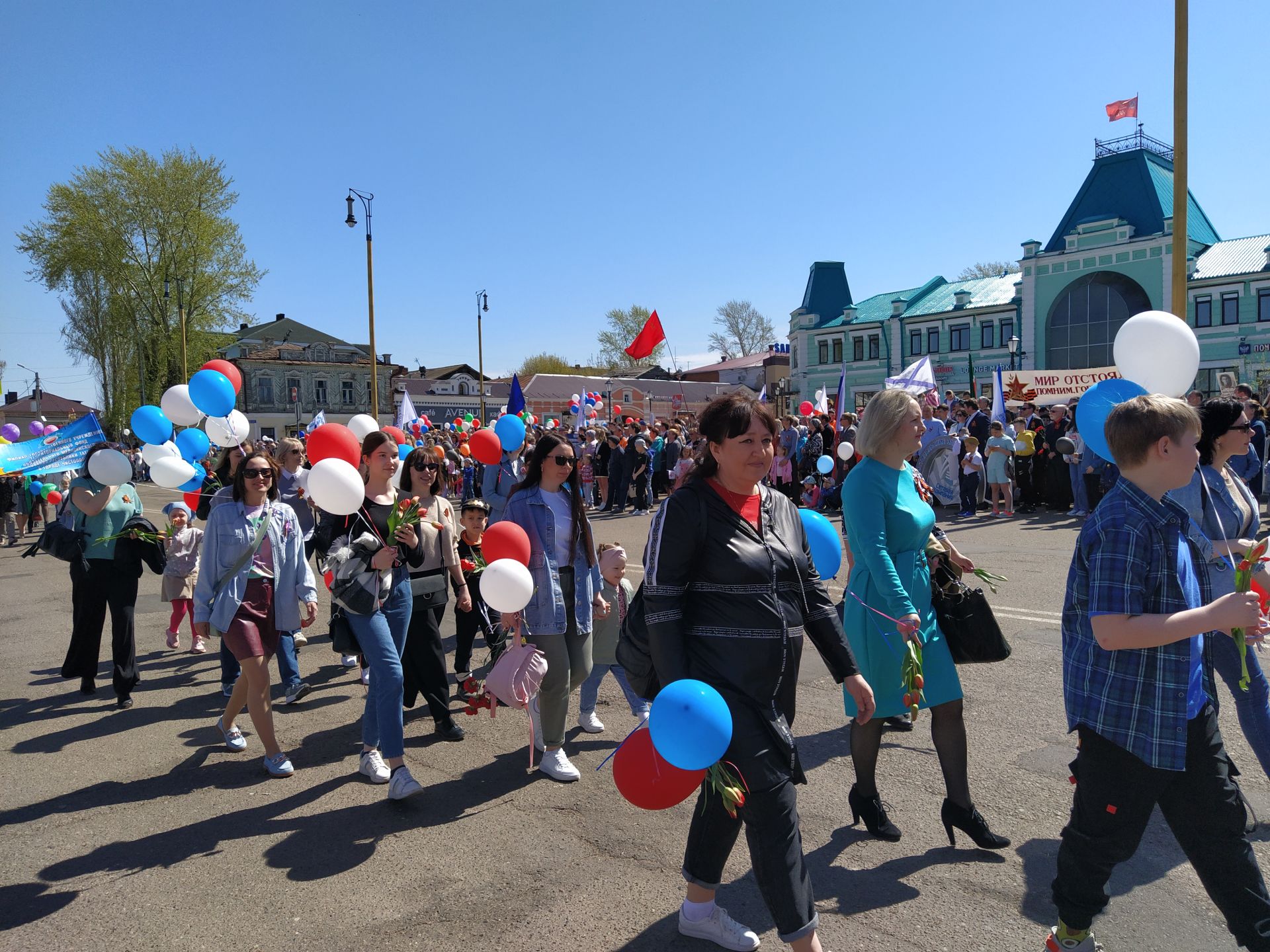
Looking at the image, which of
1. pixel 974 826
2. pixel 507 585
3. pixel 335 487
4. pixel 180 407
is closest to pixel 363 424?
pixel 180 407

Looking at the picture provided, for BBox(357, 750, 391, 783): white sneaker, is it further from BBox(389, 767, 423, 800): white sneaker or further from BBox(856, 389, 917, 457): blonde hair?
BBox(856, 389, 917, 457): blonde hair

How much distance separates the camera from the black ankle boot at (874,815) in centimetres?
362

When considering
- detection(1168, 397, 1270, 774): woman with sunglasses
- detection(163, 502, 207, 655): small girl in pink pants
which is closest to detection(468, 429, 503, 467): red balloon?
detection(163, 502, 207, 655): small girl in pink pants

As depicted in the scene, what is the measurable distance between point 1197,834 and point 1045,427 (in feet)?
46.3

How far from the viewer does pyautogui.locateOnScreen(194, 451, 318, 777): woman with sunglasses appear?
183 inches

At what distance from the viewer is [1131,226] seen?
40.4 metres

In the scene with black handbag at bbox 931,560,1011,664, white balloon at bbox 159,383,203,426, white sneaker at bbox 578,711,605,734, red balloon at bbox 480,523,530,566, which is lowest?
white sneaker at bbox 578,711,605,734

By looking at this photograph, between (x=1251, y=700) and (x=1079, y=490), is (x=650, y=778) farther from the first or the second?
(x=1079, y=490)

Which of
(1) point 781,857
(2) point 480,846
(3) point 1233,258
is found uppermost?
(3) point 1233,258

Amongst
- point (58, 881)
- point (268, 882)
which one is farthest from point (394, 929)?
point (58, 881)

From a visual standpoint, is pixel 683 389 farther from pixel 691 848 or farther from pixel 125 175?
pixel 691 848

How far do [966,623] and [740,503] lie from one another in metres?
1.51

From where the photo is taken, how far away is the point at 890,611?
11.1 feet

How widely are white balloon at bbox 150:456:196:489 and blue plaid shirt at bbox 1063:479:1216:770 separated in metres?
6.65
